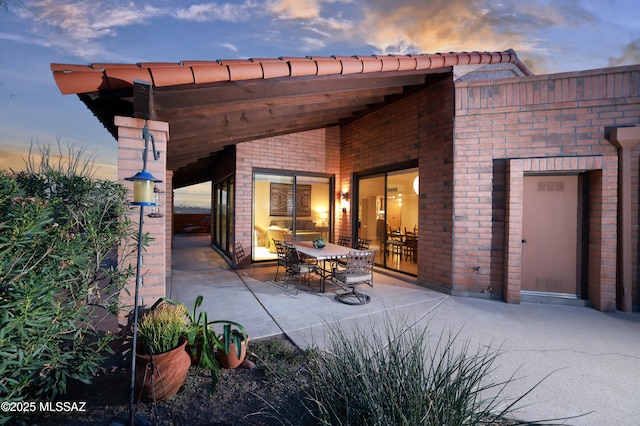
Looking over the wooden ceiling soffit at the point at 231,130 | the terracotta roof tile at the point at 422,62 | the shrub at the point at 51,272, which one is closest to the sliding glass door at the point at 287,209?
the wooden ceiling soffit at the point at 231,130

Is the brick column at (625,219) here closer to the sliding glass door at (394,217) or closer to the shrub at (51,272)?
the sliding glass door at (394,217)

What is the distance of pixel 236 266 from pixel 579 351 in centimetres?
640

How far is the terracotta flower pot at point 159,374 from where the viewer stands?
1869 mm

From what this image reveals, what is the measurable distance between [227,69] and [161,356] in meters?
2.82

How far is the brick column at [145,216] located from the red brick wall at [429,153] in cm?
459

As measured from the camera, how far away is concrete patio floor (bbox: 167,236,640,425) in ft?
6.99

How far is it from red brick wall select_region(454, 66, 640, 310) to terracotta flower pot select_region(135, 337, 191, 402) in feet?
14.8

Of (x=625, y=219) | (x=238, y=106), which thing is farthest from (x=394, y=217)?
(x=238, y=106)

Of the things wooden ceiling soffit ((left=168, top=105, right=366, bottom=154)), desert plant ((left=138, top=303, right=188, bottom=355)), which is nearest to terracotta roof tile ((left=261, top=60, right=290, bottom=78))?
wooden ceiling soffit ((left=168, top=105, right=366, bottom=154))

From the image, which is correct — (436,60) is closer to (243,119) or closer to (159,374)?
(243,119)

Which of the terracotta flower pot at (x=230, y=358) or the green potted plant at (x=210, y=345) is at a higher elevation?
the green potted plant at (x=210, y=345)

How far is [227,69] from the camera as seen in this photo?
9.53 feet

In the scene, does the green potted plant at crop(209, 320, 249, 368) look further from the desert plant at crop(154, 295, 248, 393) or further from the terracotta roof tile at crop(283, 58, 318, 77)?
the terracotta roof tile at crop(283, 58, 318, 77)

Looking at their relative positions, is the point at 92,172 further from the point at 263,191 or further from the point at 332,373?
the point at 263,191
